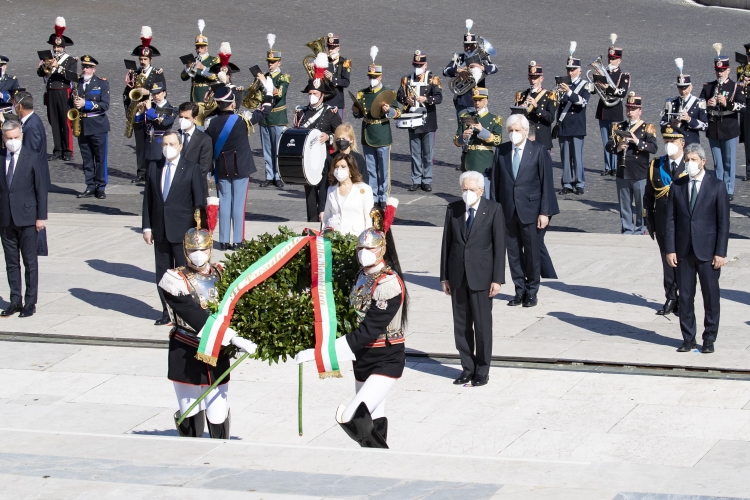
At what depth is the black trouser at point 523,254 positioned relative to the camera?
40.9 feet

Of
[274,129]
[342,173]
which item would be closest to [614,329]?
[342,173]

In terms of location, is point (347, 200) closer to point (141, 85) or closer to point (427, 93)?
point (427, 93)

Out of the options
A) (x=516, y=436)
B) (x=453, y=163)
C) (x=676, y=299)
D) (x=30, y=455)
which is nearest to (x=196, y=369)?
(x=30, y=455)

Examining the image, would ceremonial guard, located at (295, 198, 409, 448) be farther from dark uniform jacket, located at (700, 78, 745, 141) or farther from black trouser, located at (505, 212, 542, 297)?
dark uniform jacket, located at (700, 78, 745, 141)

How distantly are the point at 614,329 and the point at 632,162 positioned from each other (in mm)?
3983

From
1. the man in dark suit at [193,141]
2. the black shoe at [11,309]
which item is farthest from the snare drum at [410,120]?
the black shoe at [11,309]

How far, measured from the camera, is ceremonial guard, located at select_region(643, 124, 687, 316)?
12094 mm

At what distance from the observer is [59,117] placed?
20.5m

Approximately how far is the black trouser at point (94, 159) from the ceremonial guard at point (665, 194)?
8.54 metres

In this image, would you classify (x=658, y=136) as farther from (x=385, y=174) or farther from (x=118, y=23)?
(x=118, y=23)

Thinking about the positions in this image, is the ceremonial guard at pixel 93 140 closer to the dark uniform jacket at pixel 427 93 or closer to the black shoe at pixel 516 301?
the dark uniform jacket at pixel 427 93

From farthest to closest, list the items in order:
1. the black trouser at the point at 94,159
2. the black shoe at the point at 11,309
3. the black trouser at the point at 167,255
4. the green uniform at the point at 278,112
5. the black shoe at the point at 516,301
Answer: the green uniform at the point at 278,112, the black trouser at the point at 94,159, the black shoe at the point at 516,301, the black shoe at the point at 11,309, the black trouser at the point at 167,255

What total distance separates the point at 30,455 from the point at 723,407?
15.4 feet

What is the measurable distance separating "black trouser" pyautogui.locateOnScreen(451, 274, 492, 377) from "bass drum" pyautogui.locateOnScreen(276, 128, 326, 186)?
449 cm
